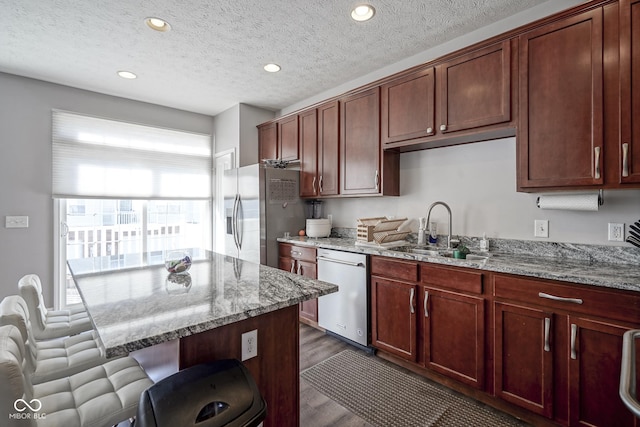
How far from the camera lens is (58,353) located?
145 centimetres

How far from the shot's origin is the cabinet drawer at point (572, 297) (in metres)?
1.46

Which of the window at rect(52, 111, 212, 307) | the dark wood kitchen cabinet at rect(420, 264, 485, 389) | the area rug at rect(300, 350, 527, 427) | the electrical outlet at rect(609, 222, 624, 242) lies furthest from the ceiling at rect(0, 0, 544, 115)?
the area rug at rect(300, 350, 527, 427)

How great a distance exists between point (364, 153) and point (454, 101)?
94 centimetres

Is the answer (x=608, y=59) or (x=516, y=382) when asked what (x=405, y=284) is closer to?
(x=516, y=382)

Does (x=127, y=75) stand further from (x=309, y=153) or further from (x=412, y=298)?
(x=412, y=298)

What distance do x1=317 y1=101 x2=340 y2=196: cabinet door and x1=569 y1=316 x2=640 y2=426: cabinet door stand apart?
2.24 m

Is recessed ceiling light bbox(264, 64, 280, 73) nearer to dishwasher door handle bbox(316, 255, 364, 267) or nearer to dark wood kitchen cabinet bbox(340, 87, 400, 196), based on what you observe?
dark wood kitchen cabinet bbox(340, 87, 400, 196)

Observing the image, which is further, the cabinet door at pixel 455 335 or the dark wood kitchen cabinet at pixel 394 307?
the dark wood kitchen cabinet at pixel 394 307

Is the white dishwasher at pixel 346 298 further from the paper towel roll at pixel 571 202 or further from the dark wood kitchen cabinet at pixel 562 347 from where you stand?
the paper towel roll at pixel 571 202

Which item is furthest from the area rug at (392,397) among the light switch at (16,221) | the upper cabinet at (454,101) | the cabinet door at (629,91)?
the light switch at (16,221)

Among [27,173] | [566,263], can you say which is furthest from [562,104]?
[27,173]

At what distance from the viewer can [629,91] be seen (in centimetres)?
163

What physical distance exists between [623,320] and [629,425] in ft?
1.68

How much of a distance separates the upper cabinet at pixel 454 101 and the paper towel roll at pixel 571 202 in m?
0.54
